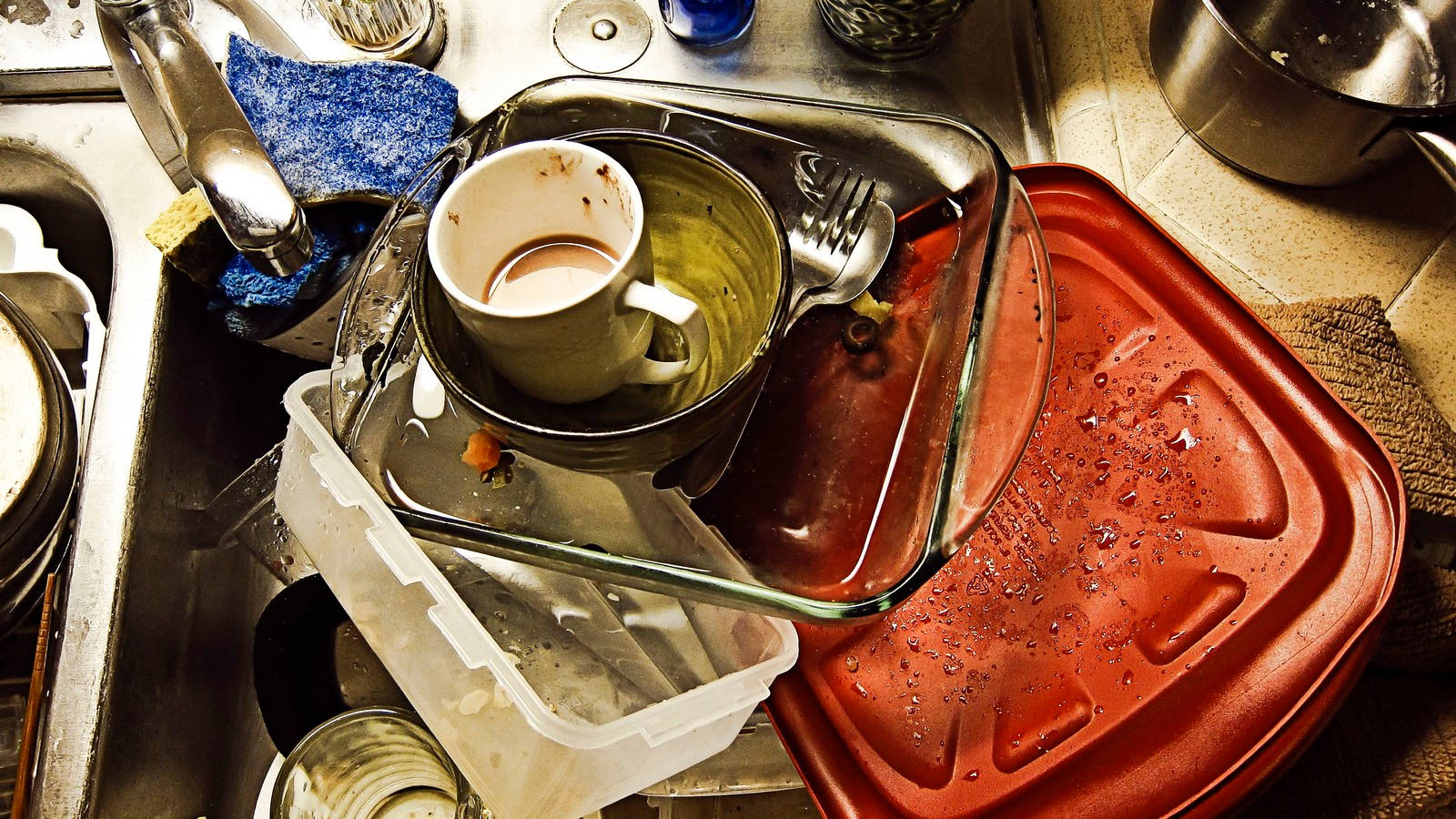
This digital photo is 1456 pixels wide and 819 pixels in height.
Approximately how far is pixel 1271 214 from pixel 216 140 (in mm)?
754

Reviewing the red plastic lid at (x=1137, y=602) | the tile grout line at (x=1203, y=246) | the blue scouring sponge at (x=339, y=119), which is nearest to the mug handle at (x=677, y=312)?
the red plastic lid at (x=1137, y=602)

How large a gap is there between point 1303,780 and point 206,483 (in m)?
0.82

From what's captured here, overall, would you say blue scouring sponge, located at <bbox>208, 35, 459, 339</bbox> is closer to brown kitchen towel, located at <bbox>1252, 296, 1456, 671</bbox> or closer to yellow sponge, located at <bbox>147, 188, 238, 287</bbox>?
yellow sponge, located at <bbox>147, 188, 238, 287</bbox>

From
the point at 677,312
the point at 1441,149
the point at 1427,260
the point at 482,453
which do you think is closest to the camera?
the point at 677,312

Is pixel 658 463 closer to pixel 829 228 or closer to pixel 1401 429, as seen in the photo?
pixel 829 228

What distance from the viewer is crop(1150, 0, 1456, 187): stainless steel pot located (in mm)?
622

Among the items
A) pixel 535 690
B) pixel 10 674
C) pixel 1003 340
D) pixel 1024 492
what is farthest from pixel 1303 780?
pixel 10 674

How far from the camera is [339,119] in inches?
26.3

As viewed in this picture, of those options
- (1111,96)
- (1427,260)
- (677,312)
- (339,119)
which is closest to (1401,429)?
(1427,260)

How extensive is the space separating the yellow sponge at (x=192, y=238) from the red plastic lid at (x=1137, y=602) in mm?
503

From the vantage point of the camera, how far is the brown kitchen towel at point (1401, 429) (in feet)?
2.00

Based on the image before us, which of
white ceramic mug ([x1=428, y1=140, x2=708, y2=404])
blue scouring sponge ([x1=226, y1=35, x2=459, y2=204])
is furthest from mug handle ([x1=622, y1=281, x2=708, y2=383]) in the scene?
blue scouring sponge ([x1=226, y1=35, x2=459, y2=204])

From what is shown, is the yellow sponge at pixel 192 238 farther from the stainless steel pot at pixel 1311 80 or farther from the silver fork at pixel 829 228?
the stainless steel pot at pixel 1311 80

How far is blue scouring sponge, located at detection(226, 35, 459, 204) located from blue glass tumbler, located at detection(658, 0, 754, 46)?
19cm
